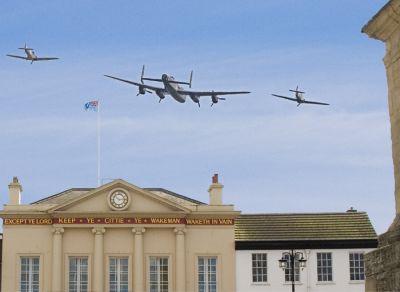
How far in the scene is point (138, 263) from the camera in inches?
2030

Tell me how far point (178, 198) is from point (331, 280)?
399 inches

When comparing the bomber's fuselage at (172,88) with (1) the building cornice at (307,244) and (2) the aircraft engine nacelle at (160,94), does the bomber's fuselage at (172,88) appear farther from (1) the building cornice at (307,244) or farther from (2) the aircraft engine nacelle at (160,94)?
(1) the building cornice at (307,244)

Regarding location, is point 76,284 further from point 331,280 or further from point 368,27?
point 368,27

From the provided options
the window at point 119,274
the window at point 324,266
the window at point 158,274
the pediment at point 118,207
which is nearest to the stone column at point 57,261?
the pediment at point 118,207

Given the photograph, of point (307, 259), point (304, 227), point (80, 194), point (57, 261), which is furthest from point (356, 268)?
point (57, 261)

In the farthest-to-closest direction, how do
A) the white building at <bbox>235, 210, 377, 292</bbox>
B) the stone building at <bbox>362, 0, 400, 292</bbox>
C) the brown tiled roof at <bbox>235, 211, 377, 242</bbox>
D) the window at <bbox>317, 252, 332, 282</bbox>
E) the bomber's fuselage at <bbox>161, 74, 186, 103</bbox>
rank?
the bomber's fuselage at <bbox>161, 74, 186, 103</bbox> → the brown tiled roof at <bbox>235, 211, 377, 242</bbox> → the window at <bbox>317, 252, 332, 282</bbox> → the white building at <bbox>235, 210, 377, 292</bbox> → the stone building at <bbox>362, 0, 400, 292</bbox>

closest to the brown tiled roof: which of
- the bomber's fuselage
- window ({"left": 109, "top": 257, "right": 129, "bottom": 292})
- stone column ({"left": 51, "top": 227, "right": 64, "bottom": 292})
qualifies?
window ({"left": 109, "top": 257, "right": 129, "bottom": 292})

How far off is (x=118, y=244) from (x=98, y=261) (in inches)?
59.5

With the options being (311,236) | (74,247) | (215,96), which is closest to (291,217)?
(311,236)

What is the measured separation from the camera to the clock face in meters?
52.3

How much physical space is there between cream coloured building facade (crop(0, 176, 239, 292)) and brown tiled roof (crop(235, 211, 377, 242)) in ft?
4.78

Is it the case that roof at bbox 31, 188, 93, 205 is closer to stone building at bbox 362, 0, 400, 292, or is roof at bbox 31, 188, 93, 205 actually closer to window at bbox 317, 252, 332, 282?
window at bbox 317, 252, 332, 282

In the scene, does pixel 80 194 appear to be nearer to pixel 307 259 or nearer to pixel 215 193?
pixel 215 193

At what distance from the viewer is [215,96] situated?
7688 cm
